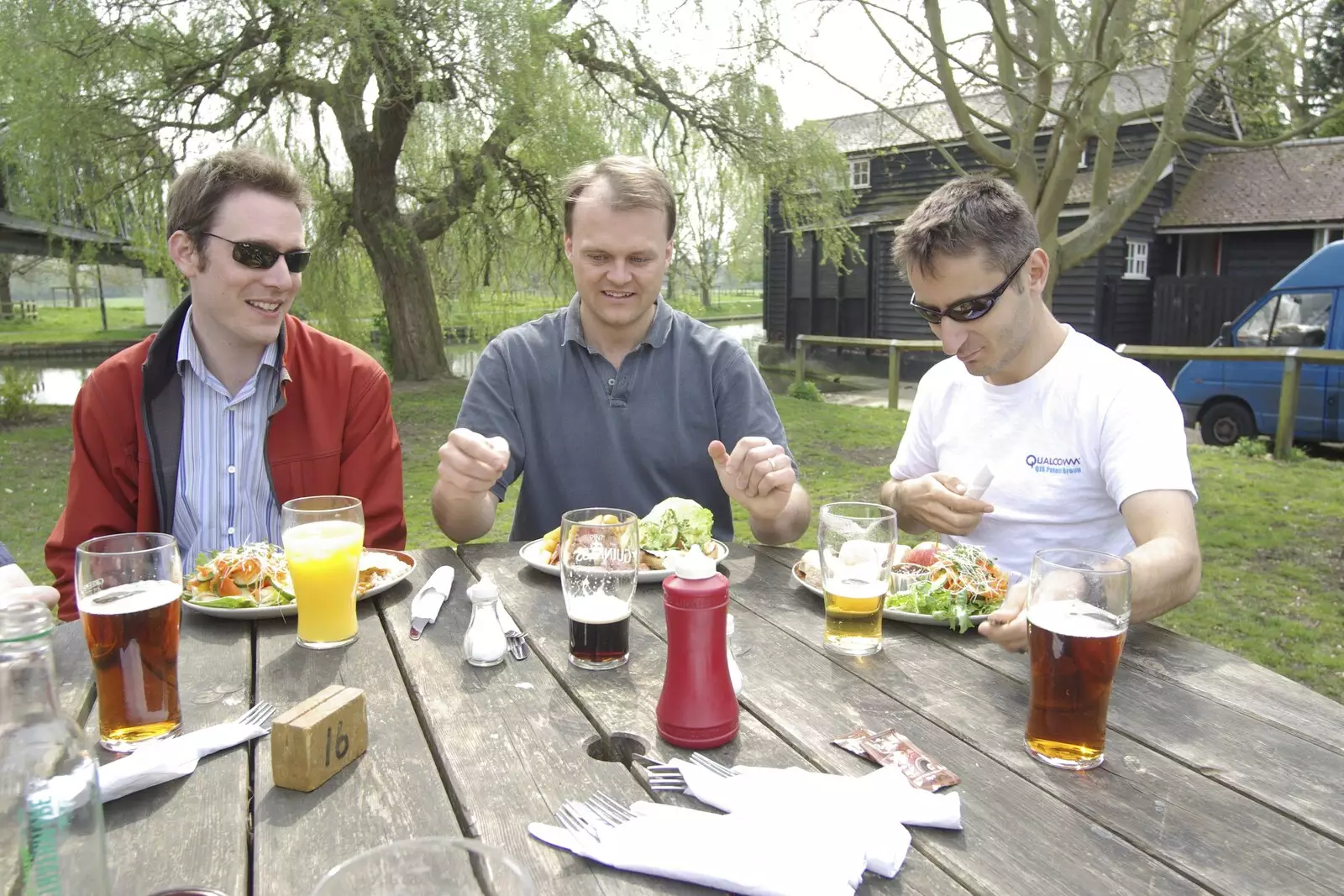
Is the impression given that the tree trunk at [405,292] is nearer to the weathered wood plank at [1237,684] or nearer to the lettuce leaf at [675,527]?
the lettuce leaf at [675,527]

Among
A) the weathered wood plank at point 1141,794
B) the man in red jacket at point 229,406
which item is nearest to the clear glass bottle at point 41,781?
the weathered wood plank at point 1141,794

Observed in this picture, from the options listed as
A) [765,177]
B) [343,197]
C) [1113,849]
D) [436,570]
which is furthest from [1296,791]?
[343,197]

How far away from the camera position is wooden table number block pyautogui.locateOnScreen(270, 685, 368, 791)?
122 centimetres

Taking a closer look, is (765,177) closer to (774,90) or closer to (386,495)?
(774,90)

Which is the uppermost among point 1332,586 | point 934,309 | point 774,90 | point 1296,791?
point 774,90

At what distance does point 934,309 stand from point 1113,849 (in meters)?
1.54

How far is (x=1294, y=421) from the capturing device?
9125 millimetres

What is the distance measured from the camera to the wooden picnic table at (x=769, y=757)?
1078 mm

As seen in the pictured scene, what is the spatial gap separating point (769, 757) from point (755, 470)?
948 mm

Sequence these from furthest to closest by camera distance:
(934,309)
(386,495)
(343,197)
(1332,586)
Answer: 1. (343,197)
2. (1332,586)
3. (386,495)
4. (934,309)

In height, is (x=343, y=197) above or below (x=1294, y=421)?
above

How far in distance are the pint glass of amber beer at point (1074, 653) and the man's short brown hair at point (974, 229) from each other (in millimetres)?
1119

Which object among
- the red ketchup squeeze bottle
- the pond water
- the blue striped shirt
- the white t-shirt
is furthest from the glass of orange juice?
the pond water

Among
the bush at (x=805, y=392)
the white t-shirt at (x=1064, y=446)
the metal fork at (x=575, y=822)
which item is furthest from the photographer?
the bush at (x=805, y=392)
